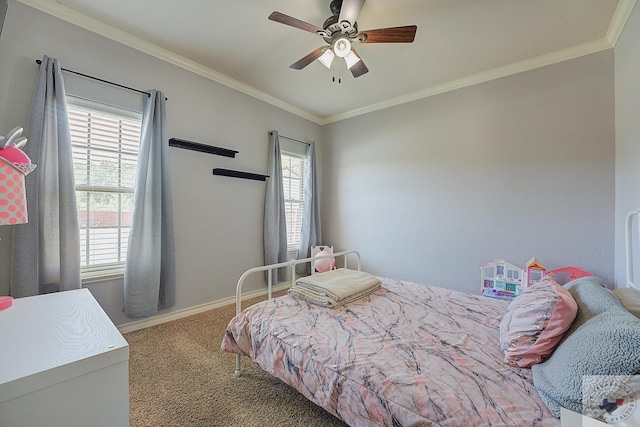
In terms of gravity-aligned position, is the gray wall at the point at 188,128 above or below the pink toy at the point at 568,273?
above

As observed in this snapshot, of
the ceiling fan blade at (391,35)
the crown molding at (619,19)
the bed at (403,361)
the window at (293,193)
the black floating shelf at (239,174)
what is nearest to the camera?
the bed at (403,361)

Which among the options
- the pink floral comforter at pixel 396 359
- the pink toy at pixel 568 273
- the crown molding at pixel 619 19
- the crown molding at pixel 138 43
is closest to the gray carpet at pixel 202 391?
the pink floral comforter at pixel 396 359

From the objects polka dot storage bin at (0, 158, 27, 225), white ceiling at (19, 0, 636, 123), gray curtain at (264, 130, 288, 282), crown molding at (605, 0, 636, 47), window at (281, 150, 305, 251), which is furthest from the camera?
window at (281, 150, 305, 251)

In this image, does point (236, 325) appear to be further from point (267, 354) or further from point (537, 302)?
point (537, 302)

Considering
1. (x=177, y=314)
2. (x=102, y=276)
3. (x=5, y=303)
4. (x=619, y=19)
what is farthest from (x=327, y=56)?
(x=177, y=314)

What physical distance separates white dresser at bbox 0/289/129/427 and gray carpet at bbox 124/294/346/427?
82cm

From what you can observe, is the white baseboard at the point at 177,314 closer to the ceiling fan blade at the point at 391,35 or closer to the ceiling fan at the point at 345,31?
the ceiling fan at the point at 345,31

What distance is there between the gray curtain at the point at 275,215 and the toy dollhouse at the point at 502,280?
2.44 m

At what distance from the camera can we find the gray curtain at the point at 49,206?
71.2 inches

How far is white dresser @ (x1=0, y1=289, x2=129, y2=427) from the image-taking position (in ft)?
2.10

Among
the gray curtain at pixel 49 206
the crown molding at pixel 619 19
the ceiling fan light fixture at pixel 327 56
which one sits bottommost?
the gray curtain at pixel 49 206

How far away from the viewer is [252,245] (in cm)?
337

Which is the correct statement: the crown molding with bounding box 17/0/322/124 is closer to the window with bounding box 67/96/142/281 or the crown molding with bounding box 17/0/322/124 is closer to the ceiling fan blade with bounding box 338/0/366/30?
the window with bounding box 67/96/142/281

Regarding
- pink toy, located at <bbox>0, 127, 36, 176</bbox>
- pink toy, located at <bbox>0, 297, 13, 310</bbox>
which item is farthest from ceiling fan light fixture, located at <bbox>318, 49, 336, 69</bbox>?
pink toy, located at <bbox>0, 297, 13, 310</bbox>
